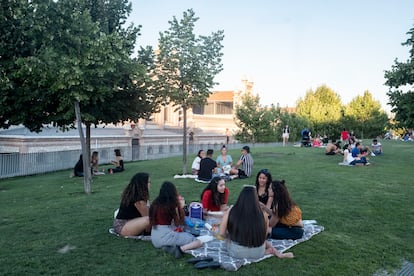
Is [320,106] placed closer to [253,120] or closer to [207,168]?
[253,120]

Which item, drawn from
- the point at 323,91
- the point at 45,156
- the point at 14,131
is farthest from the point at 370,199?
the point at 323,91

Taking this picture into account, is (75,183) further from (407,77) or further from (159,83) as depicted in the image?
(407,77)

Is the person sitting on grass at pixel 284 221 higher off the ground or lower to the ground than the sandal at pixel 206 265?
higher

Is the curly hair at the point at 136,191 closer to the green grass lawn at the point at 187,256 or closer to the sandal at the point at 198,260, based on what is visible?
the green grass lawn at the point at 187,256

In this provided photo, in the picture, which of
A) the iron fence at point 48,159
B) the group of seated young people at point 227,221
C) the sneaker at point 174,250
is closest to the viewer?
the group of seated young people at point 227,221

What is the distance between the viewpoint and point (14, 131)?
28875 mm

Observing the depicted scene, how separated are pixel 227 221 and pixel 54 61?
25.0ft

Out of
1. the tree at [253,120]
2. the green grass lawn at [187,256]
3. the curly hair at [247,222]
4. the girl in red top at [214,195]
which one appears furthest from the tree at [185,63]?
the tree at [253,120]

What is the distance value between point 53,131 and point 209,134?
101 feet

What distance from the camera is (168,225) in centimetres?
632

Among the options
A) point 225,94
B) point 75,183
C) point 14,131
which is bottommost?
point 75,183

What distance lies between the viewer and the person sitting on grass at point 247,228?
223 inches

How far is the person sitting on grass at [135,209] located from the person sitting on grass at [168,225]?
1.80 feet

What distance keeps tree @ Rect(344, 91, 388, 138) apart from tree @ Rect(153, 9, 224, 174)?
51.8m
